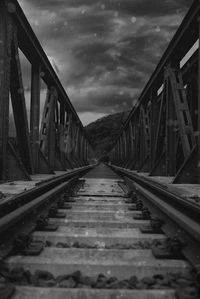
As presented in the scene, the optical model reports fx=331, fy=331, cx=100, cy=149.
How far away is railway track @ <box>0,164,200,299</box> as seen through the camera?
188 cm

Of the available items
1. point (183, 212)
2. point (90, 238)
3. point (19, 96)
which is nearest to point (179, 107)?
point (19, 96)

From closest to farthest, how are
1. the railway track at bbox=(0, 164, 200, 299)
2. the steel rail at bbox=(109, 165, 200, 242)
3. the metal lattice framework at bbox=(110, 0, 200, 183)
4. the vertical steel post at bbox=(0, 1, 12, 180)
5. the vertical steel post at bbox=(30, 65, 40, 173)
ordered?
the railway track at bbox=(0, 164, 200, 299)
the steel rail at bbox=(109, 165, 200, 242)
the vertical steel post at bbox=(0, 1, 12, 180)
the metal lattice framework at bbox=(110, 0, 200, 183)
the vertical steel post at bbox=(30, 65, 40, 173)

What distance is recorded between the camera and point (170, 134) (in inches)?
440

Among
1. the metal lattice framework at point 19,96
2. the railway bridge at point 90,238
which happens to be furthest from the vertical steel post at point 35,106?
the railway bridge at point 90,238

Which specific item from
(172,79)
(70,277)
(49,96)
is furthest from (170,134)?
(70,277)

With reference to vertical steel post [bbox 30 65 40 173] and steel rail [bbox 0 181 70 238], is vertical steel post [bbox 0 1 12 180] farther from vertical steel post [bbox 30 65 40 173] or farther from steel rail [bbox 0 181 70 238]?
steel rail [bbox 0 181 70 238]

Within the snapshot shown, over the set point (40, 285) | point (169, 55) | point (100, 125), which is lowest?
point (40, 285)

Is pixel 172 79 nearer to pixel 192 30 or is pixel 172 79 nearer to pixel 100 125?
pixel 192 30

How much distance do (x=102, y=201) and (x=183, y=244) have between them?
9.79 ft

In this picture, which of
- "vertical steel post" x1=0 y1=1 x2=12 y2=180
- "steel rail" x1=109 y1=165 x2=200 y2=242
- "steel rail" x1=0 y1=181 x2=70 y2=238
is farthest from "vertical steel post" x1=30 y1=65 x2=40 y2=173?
"steel rail" x1=0 y1=181 x2=70 y2=238

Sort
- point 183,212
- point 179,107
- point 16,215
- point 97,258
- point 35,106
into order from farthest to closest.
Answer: point 35,106
point 179,107
point 183,212
point 16,215
point 97,258

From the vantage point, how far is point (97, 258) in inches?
97.7

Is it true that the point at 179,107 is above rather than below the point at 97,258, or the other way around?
above

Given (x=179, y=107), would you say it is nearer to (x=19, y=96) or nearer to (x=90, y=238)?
(x=19, y=96)
